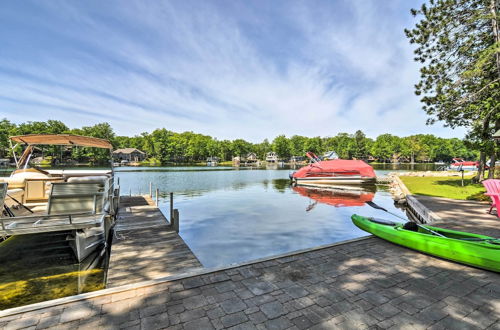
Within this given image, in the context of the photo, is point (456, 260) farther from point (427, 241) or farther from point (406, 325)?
point (406, 325)

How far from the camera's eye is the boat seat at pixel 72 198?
612cm

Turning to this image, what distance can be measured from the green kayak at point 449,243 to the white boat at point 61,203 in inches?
290

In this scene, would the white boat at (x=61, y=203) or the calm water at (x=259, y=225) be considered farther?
the calm water at (x=259, y=225)

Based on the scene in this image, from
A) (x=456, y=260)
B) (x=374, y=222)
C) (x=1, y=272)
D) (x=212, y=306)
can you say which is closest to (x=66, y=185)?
(x=1, y=272)

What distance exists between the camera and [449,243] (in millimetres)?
4930

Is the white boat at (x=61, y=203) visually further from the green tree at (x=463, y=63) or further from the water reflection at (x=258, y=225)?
the green tree at (x=463, y=63)

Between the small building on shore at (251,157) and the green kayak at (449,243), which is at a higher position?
the small building on shore at (251,157)

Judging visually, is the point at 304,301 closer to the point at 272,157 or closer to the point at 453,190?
the point at 453,190

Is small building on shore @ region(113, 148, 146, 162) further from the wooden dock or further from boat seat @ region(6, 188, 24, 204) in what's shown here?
the wooden dock

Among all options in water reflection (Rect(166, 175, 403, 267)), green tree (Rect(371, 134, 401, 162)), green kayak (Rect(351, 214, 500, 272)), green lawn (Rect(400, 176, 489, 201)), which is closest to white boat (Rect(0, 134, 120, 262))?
water reflection (Rect(166, 175, 403, 267))

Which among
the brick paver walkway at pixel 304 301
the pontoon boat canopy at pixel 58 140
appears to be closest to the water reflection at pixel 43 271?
the brick paver walkway at pixel 304 301

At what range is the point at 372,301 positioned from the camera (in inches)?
135

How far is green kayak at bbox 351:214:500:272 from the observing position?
4.48 meters

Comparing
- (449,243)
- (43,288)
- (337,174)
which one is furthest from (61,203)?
(337,174)
